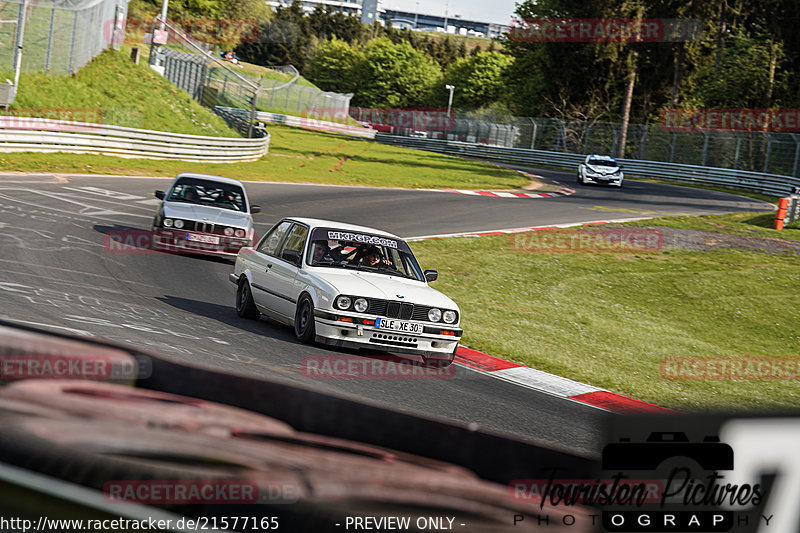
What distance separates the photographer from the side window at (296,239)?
11.2 meters

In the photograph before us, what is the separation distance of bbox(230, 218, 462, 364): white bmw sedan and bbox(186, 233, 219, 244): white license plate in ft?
13.0

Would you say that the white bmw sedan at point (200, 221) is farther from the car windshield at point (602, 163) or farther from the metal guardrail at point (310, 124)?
the metal guardrail at point (310, 124)

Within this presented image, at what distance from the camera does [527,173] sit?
5053 centimetres

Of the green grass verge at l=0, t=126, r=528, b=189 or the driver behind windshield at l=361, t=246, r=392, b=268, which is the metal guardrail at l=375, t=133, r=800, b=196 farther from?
the driver behind windshield at l=361, t=246, r=392, b=268

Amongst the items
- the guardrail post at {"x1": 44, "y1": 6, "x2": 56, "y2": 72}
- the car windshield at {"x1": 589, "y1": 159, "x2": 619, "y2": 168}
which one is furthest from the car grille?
the car windshield at {"x1": 589, "y1": 159, "x2": 619, "y2": 168}

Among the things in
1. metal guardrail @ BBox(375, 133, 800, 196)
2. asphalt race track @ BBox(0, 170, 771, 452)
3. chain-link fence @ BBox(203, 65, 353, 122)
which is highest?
chain-link fence @ BBox(203, 65, 353, 122)

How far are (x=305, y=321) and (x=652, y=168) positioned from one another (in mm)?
47367

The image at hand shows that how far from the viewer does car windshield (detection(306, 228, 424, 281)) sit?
436 inches

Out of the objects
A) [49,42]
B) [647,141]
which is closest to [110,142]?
[49,42]

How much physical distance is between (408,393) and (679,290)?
445 inches

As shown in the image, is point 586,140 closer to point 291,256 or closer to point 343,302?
point 291,256

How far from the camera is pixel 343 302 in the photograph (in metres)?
9.80

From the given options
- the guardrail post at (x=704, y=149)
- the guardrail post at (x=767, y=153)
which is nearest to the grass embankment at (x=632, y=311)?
the guardrail post at (x=767, y=153)

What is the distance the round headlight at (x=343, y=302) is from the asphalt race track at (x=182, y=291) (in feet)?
2.00
